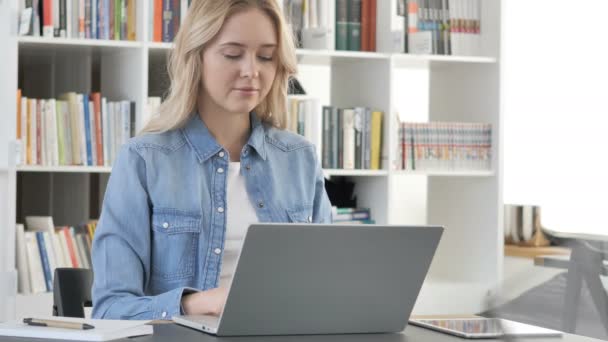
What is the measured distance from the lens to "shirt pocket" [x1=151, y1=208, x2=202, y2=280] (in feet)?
5.67

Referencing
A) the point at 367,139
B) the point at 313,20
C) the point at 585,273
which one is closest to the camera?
the point at 585,273

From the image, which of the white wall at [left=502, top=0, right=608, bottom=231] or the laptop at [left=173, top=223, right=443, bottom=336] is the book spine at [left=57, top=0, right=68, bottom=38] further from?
the white wall at [left=502, top=0, right=608, bottom=231]

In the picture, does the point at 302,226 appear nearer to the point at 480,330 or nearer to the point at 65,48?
the point at 480,330

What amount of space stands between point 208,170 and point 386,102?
188 cm

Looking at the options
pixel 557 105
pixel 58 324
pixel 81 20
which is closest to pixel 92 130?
pixel 81 20

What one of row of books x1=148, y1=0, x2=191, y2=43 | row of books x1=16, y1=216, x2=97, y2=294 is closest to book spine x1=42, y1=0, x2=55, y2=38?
row of books x1=148, y1=0, x2=191, y2=43

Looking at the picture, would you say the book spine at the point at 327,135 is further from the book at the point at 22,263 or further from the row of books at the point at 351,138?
the book at the point at 22,263

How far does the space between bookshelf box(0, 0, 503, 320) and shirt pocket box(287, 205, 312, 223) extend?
1455mm

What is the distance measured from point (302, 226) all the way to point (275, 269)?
0.22ft

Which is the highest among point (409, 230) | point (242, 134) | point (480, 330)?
point (242, 134)

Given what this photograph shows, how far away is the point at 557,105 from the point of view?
4.65m

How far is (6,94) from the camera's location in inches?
125

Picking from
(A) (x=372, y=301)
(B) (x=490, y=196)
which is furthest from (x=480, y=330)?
(B) (x=490, y=196)

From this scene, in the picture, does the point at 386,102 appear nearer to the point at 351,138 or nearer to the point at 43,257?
the point at 351,138
